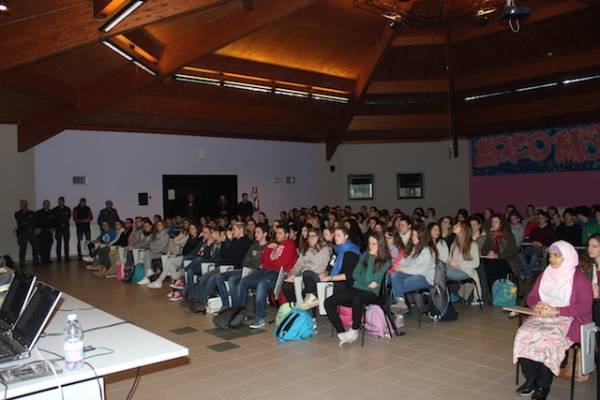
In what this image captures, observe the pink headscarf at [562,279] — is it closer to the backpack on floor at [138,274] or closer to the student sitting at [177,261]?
the student sitting at [177,261]

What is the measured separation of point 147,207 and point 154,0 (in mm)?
8341

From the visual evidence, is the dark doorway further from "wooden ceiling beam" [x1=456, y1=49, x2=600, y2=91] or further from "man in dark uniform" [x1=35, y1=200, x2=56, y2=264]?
"wooden ceiling beam" [x1=456, y1=49, x2=600, y2=91]

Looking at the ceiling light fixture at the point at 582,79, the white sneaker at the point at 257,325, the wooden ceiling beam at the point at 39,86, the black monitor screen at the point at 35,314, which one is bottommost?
the white sneaker at the point at 257,325

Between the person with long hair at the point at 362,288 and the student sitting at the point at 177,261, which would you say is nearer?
→ the person with long hair at the point at 362,288

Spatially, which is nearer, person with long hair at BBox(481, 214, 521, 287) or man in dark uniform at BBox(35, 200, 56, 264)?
person with long hair at BBox(481, 214, 521, 287)

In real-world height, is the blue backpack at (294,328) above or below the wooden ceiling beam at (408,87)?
below

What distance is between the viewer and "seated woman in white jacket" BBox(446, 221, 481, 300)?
6.73 metres

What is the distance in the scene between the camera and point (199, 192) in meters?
15.5

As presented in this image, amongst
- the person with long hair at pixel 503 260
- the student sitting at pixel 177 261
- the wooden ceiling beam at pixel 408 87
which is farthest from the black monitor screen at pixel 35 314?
the wooden ceiling beam at pixel 408 87

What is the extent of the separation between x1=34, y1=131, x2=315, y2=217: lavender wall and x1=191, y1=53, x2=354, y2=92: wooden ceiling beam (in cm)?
388

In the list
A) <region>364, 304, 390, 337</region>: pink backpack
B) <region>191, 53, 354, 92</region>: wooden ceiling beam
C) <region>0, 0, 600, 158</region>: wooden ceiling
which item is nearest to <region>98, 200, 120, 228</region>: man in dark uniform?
<region>0, 0, 600, 158</region>: wooden ceiling

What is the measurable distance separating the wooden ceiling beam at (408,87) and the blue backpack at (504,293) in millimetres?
8687

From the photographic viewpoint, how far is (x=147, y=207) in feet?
47.8

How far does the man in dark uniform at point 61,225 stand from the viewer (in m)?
12.7
